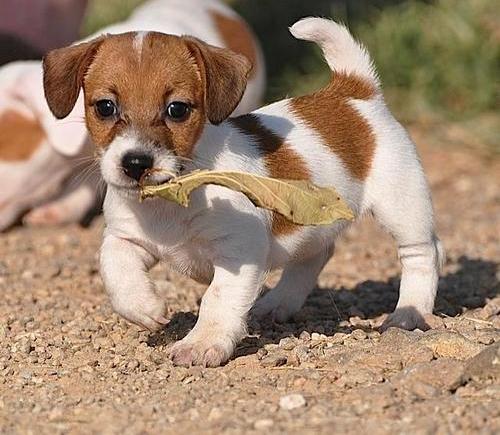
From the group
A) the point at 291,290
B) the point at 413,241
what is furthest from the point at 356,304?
the point at 413,241

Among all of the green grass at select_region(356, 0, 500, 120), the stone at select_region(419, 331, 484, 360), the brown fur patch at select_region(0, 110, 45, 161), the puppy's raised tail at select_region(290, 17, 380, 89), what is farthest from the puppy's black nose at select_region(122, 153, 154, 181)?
the green grass at select_region(356, 0, 500, 120)

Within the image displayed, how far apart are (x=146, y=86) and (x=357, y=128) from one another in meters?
1.21

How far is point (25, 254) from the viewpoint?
835cm

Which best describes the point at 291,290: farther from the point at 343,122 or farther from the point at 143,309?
the point at 143,309

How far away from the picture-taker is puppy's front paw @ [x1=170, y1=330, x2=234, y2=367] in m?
5.04

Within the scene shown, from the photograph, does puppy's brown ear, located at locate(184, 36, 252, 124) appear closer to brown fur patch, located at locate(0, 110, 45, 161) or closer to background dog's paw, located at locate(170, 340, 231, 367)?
background dog's paw, located at locate(170, 340, 231, 367)

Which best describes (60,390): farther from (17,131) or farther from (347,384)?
(17,131)

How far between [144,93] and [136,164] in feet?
1.13

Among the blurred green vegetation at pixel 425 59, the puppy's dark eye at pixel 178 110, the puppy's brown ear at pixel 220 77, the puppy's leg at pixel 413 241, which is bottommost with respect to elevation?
the blurred green vegetation at pixel 425 59

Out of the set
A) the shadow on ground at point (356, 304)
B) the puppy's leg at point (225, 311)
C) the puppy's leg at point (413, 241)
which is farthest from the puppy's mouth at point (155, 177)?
the puppy's leg at point (413, 241)

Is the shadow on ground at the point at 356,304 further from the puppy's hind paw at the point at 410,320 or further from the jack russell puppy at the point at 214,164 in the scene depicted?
the jack russell puppy at the point at 214,164

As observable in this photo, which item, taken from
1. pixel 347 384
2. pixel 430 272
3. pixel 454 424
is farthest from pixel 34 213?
pixel 454 424

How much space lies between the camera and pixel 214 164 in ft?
17.3

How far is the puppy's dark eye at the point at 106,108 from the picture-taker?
5043 millimetres
